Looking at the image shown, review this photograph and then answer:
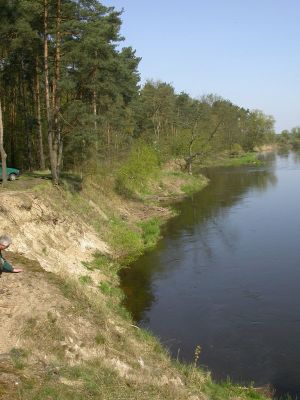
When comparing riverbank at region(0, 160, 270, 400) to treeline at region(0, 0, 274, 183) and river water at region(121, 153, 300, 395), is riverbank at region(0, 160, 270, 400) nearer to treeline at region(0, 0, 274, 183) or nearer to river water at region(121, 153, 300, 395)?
river water at region(121, 153, 300, 395)

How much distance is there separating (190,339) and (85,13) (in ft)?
70.6

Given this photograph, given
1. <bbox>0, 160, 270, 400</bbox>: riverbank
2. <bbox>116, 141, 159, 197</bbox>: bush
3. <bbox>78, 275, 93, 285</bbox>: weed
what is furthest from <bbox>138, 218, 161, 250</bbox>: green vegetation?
<bbox>78, 275, 93, 285</bbox>: weed

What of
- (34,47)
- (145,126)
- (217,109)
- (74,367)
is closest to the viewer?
(74,367)

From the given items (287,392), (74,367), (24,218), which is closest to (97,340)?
(74,367)

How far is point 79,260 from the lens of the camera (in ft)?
80.9

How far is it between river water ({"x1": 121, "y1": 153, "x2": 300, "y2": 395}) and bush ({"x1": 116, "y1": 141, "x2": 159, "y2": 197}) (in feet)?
24.1

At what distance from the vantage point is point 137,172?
1999 inches

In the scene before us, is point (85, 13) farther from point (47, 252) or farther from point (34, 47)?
point (47, 252)

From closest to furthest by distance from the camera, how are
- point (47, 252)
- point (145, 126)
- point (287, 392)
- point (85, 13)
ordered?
point (287, 392) → point (47, 252) → point (85, 13) → point (145, 126)

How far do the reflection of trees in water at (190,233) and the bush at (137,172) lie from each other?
5379mm

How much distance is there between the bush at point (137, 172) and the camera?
46938mm

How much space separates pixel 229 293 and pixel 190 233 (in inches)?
521

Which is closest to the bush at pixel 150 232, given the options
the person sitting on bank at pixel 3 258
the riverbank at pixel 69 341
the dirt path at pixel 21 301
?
the riverbank at pixel 69 341

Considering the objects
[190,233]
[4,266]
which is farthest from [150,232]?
[4,266]
